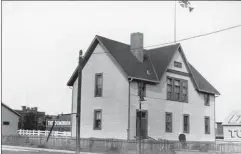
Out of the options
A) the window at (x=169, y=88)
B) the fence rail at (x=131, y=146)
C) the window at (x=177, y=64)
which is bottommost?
the fence rail at (x=131, y=146)

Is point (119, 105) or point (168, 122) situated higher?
point (119, 105)

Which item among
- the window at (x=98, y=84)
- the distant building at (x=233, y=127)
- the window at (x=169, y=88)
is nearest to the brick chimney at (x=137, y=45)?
the window at (x=169, y=88)

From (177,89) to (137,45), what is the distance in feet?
18.9

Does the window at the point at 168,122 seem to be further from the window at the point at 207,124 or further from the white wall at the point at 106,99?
the window at the point at 207,124

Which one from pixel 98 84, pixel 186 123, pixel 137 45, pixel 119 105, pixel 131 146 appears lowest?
pixel 131 146

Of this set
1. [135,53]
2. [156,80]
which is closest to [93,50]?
[135,53]

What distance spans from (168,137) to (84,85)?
8.57 metres

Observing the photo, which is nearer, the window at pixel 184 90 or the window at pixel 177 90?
the window at pixel 177 90

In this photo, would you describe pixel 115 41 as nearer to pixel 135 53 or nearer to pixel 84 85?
pixel 135 53

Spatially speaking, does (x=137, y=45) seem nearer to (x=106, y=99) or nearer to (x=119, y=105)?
(x=106, y=99)

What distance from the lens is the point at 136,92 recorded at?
30.5 m

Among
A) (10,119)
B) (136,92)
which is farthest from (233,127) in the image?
(10,119)

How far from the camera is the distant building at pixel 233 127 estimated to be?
52.5ft

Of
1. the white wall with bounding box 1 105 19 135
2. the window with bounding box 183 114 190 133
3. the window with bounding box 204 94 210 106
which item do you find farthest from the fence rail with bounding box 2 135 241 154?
the white wall with bounding box 1 105 19 135
